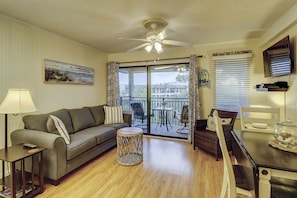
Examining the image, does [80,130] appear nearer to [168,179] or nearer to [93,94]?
[93,94]

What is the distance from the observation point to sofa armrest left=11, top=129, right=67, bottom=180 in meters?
2.15

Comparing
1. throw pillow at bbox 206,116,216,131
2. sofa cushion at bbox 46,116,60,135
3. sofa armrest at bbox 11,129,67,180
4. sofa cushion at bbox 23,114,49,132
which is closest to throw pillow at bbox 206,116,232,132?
throw pillow at bbox 206,116,216,131

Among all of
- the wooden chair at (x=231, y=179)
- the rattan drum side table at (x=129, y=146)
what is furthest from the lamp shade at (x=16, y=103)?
the wooden chair at (x=231, y=179)

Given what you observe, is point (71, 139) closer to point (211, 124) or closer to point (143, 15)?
point (143, 15)

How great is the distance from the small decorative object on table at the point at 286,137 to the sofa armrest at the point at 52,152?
97.3 inches

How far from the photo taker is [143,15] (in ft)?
7.80

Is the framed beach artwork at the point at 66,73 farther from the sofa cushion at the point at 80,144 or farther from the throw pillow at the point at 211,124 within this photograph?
the throw pillow at the point at 211,124

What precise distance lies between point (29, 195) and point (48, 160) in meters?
0.42

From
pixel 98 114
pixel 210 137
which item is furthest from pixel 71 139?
pixel 210 137

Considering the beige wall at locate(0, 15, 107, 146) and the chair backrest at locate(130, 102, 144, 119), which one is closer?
the beige wall at locate(0, 15, 107, 146)

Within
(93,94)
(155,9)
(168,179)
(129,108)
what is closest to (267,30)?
(155,9)

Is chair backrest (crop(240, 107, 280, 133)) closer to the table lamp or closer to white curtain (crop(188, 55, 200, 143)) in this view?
white curtain (crop(188, 55, 200, 143))

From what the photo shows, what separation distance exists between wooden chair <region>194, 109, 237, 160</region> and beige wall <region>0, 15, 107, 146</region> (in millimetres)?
2799

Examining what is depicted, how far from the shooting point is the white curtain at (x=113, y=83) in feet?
15.4
